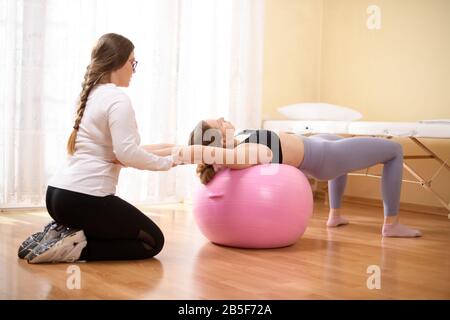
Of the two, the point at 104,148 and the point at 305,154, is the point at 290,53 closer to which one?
the point at 305,154

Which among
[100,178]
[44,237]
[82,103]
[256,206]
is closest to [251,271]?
[256,206]

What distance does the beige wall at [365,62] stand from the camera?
4.24m

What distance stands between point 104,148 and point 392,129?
1.96 metres

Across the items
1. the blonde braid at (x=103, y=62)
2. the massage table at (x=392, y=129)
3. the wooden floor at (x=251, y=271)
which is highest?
the blonde braid at (x=103, y=62)

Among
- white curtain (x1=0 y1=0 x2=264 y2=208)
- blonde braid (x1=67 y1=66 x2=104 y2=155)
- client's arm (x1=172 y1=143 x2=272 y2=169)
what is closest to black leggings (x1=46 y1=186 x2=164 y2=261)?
blonde braid (x1=67 y1=66 x2=104 y2=155)

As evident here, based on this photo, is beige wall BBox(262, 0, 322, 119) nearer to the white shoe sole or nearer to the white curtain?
the white curtain

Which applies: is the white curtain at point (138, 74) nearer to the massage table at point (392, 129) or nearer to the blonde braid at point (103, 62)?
the massage table at point (392, 129)

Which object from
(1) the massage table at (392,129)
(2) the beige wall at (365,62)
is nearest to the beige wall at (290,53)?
(2) the beige wall at (365,62)

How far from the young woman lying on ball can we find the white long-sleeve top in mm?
214

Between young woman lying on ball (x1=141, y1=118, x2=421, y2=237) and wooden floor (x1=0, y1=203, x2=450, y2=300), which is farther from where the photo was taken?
young woman lying on ball (x1=141, y1=118, x2=421, y2=237)

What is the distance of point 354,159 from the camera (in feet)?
9.80

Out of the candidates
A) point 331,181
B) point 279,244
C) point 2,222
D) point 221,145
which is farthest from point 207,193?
point 2,222

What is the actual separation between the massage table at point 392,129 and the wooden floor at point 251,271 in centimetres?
61

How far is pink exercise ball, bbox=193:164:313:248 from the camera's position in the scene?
2578 mm
